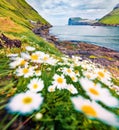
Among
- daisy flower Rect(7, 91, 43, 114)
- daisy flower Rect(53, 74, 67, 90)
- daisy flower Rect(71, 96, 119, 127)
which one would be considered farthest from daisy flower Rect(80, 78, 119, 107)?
daisy flower Rect(53, 74, 67, 90)

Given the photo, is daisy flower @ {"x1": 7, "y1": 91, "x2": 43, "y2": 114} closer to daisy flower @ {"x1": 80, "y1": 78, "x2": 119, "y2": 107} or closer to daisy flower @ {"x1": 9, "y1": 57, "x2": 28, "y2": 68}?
daisy flower @ {"x1": 80, "y1": 78, "x2": 119, "y2": 107}

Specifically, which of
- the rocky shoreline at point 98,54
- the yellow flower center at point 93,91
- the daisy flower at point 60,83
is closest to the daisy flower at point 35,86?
the daisy flower at point 60,83

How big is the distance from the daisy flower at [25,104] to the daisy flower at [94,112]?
14.7 inches

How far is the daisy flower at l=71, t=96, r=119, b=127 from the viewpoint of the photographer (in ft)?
7.07

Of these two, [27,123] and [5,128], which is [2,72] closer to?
[27,123]

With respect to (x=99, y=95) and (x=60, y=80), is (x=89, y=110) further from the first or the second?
(x=60, y=80)

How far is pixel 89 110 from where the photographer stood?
2.31m

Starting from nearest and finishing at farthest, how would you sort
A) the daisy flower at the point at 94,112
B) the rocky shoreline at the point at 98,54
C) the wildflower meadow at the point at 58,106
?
1. the daisy flower at the point at 94,112
2. the wildflower meadow at the point at 58,106
3. the rocky shoreline at the point at 98,54

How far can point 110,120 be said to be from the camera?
85.0 inches

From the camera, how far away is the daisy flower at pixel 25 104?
2.38m

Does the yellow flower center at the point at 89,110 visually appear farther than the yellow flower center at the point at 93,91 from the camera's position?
No

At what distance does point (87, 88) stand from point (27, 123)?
2.65 ft

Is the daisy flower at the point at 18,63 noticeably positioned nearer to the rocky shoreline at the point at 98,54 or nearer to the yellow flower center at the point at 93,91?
the yellow flower center at the point at 93,91

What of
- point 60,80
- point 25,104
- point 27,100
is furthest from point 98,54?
point 25,104
